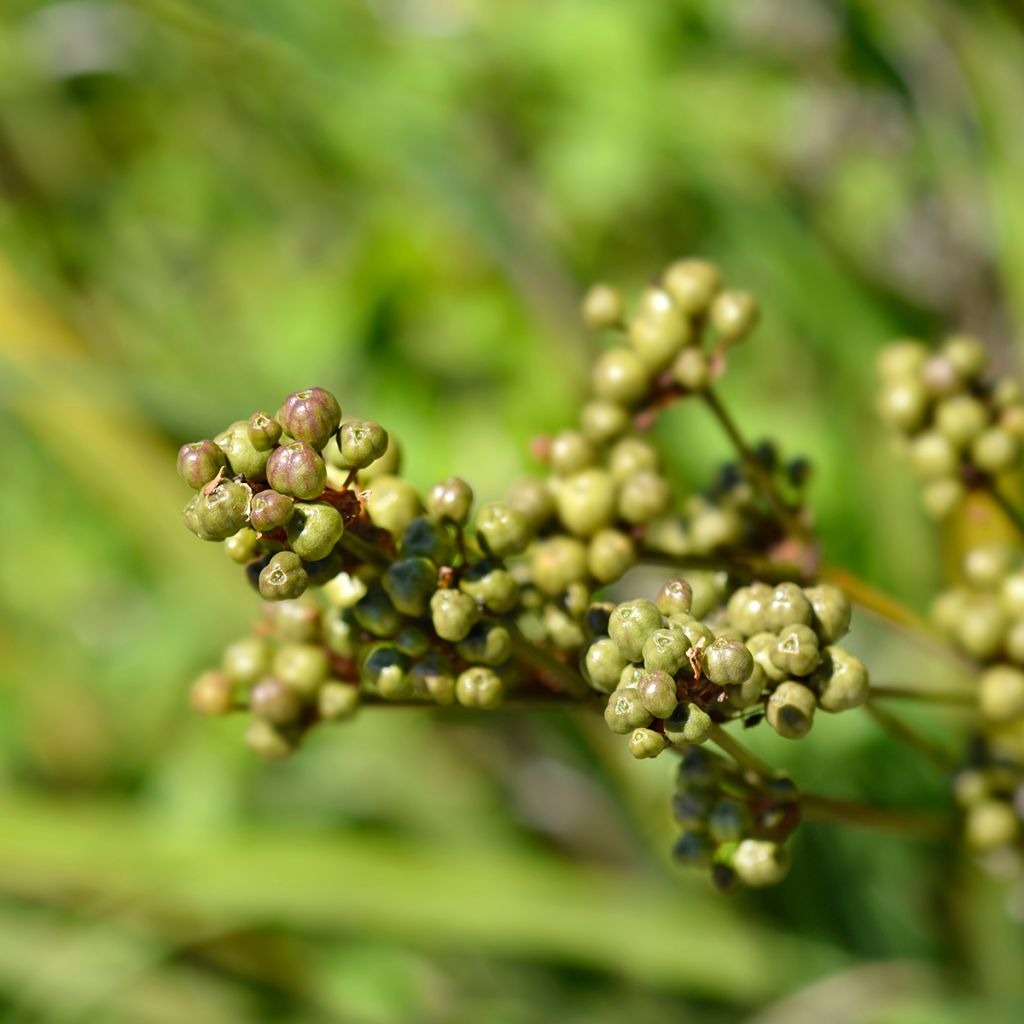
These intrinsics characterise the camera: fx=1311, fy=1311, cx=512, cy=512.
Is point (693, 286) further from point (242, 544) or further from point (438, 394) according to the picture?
point (438, 394)

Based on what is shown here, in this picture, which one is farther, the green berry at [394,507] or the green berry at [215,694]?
the green berry at [215,694]

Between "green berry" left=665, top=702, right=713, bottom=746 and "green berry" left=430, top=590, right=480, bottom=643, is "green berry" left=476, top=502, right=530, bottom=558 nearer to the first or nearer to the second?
"green berry" left=430, top=590, right=480, bottom=643

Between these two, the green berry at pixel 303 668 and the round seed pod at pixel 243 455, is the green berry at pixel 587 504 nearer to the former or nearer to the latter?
the green berry at pixel 303 668

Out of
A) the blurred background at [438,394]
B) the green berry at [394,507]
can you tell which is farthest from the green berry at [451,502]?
the blurred background at [438,394]

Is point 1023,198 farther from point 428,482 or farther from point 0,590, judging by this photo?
point 0,590

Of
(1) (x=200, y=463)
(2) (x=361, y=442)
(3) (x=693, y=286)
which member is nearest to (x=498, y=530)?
(2) (x=361, y=442)

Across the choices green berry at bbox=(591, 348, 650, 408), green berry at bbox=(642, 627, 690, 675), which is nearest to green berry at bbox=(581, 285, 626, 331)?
green berry at bbox=(591, 348, 650, 408)
